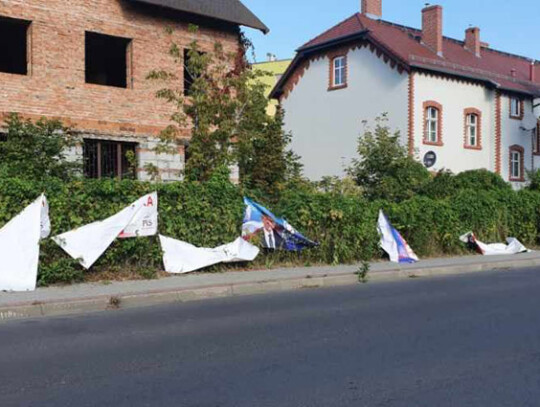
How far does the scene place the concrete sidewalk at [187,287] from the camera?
28.8 feet

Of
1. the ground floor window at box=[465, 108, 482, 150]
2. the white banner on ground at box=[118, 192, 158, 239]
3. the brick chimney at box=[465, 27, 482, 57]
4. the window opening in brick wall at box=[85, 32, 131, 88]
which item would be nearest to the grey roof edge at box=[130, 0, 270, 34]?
the window opening in brick wall at box=[85, 32, 131, 88]

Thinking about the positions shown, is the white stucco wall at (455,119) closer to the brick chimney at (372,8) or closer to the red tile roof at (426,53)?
the red tile roof at (426,53)

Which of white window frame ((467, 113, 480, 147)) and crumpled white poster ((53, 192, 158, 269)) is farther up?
white window frame ((467, 113, 480, 147))

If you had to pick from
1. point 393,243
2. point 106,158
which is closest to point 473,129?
point 393,243

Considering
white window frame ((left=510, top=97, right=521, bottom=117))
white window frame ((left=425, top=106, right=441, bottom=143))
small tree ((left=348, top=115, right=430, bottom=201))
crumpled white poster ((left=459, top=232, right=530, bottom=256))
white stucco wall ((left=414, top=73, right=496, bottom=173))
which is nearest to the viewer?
crumpled white poster ((left=459, top=232, right=530, bottom=256))

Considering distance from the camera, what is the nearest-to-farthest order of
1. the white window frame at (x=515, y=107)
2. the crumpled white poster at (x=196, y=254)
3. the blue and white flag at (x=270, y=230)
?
the crumpled white poster at (x=196, y=254) → the blue and white flag at (x=270, y=230) → the white window frame at (x=515, y=107)

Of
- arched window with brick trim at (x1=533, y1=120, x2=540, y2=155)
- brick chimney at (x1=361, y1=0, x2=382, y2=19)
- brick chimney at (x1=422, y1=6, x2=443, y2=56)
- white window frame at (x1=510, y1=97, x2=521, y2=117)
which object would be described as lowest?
arched window with brick trim at (x1=533, y1=120, x2=540, y2=155)

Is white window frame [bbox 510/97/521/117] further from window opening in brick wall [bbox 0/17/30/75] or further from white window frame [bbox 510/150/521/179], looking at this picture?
window opening in brick wall [bbox 0/17/30/75]

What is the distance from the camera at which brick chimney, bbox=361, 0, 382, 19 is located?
33031 millimetres

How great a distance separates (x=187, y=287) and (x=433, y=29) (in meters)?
25.5

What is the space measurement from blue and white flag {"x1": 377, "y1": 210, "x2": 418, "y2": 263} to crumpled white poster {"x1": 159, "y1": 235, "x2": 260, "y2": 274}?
11.7 ft

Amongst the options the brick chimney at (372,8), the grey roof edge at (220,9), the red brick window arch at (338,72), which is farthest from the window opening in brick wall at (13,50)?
the brick chimney at (372,8)

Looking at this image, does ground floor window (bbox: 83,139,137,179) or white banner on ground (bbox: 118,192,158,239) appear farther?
ground floor window (bbox: 83,139,137,179)

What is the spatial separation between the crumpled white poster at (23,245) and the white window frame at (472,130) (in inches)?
998
